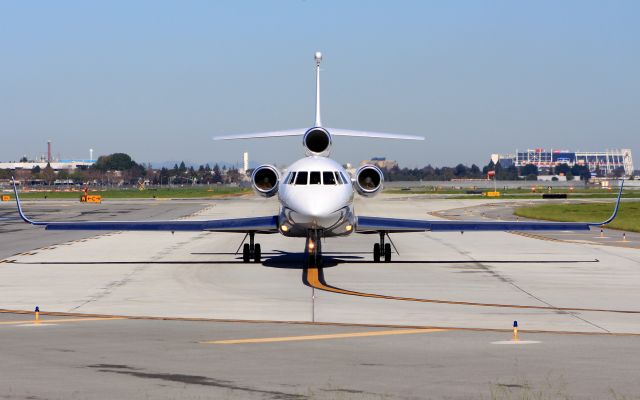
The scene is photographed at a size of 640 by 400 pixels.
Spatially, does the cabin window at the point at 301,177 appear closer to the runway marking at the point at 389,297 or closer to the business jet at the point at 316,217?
the business jet at the point at 316,217

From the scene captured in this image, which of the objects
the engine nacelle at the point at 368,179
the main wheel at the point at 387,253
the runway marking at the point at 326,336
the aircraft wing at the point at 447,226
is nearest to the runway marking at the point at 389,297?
the aircraft wing at the point at 447,226

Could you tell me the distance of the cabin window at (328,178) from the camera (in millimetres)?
27953

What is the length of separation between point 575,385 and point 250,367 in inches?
164

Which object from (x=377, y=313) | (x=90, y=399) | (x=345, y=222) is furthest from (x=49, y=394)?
(x=345, y=222)

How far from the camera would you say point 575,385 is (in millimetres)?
11930

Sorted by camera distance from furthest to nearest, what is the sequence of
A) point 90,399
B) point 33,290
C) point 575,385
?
point 33,290
point 575,385
point 90,399

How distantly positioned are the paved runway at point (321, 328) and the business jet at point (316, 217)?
1.18m

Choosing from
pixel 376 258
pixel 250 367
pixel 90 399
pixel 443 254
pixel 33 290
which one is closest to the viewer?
pixel 90 399

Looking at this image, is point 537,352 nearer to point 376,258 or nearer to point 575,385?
point 575,385

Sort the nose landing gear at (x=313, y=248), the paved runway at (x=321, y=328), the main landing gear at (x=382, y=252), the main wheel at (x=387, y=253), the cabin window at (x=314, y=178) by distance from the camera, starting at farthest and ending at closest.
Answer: the main wheel at (x=387, y=253)
the main landing gear at (x=382, y=252)
the nose landing gear at (x=313, y=248)
the cabin window at (x=314, y=178)
the paved runway at (x=321, y=328)

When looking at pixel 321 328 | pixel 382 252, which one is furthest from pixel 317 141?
pixel 321 328

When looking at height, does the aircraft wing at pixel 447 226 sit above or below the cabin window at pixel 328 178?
below

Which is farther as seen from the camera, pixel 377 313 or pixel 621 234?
pixel 621 234

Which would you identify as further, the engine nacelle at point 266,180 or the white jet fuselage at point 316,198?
the engine nacelle at point 266,180
